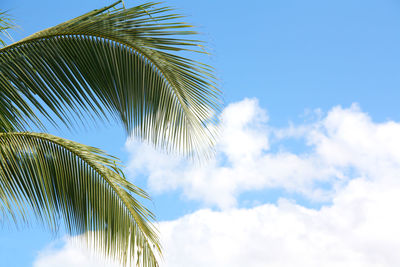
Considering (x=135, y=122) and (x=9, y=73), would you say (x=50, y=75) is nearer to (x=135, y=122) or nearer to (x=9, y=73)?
(x=9, y=73)

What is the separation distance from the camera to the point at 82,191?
370 centimetres

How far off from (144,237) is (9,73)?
1.77 meters

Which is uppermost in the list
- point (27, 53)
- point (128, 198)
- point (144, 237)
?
point (27, 53)

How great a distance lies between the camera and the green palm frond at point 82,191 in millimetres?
3596

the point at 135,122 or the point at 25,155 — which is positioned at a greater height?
the point at 135,122

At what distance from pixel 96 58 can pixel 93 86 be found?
243 mm

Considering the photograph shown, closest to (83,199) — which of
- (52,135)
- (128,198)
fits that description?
(128,198)

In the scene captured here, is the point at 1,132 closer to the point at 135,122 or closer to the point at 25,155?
the point at 25,155

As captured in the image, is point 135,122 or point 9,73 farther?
point 135,122

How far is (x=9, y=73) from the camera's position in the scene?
356 cm

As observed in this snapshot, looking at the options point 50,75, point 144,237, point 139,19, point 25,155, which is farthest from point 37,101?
point 144,237

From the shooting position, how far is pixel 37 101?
143 inches

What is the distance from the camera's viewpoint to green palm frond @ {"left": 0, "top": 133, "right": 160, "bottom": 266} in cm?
360

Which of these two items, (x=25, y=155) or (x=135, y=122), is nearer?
(x=25, y=155)
